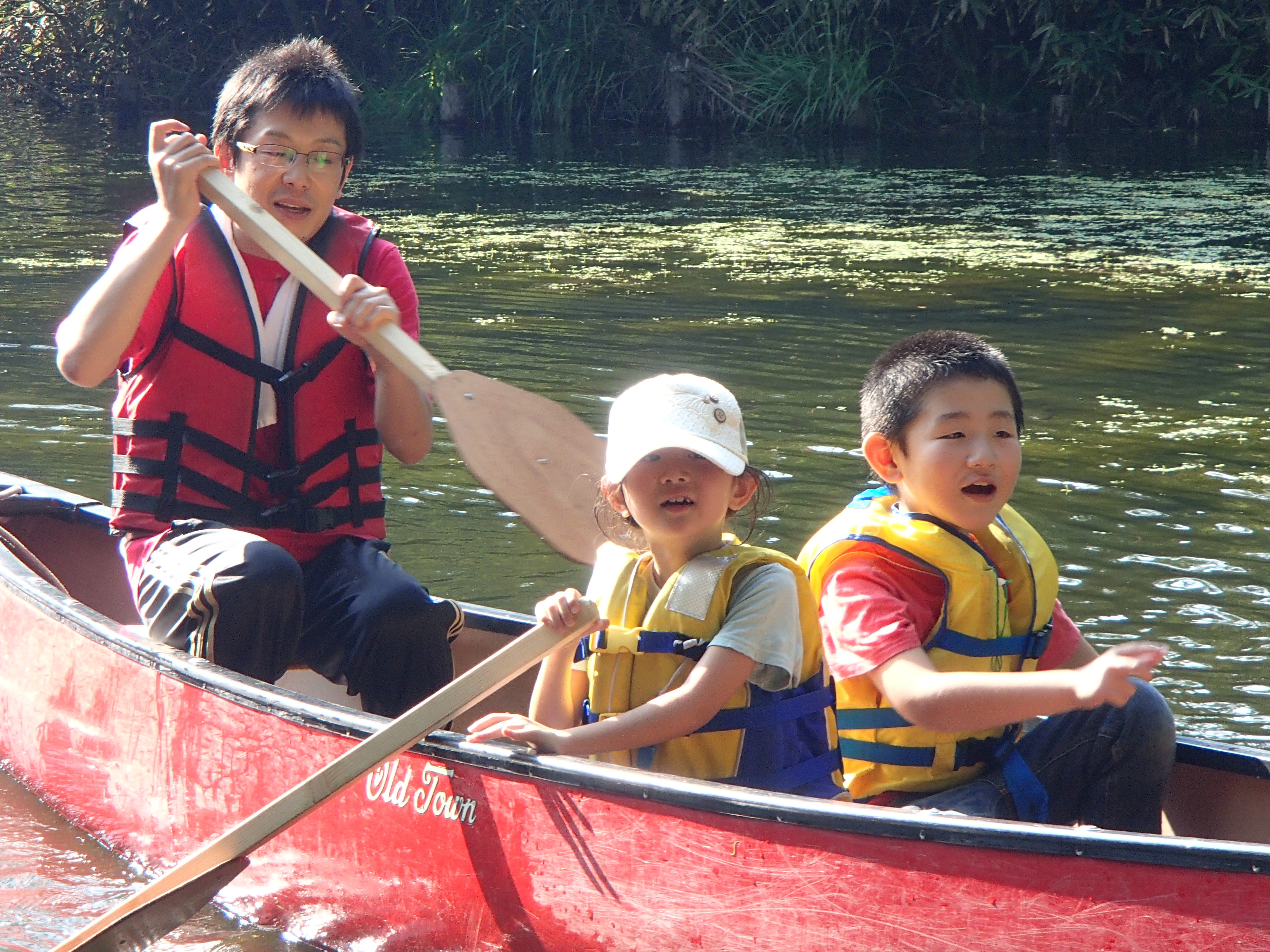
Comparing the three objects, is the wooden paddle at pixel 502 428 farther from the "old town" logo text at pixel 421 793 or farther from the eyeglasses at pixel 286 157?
the "old town" logo text at pixel 421 793

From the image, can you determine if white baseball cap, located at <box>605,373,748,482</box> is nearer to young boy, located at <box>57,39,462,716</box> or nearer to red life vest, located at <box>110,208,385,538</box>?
young boy, located at <box>57,39,462,716</box>

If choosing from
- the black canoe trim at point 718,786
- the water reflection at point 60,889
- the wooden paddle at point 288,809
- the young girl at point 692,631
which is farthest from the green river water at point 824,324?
the young girl at point 692,631

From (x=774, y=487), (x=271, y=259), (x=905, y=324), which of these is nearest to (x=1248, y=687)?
(x=774, y=487)

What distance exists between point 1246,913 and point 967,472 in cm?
59

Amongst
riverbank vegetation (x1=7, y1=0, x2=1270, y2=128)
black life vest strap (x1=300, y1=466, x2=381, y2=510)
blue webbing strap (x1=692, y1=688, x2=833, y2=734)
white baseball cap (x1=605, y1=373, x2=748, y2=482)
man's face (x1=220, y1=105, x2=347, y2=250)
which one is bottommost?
blue webbing strap (x1=692, y1=688, x2=833, y2=734)

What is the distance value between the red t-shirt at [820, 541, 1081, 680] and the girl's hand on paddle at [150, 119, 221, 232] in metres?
1.08

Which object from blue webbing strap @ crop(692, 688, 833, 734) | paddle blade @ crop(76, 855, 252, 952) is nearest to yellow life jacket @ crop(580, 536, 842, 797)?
blue webbing strap @ crop(692, 688, 833, 734)

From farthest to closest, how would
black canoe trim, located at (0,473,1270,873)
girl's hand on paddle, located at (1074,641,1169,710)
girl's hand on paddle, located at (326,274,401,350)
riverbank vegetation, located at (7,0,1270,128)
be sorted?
riverbank vegetation, located at (7,0,1270,128)
girl's hand on paddle, located at (326,274,401,350)
black canoe trim, located at (0,473,1270,873)
girl's hand on paddle, located at (1074,641,1169,710)

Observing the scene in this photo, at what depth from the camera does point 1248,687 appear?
313 centimetres

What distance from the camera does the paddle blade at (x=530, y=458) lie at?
2379 mm

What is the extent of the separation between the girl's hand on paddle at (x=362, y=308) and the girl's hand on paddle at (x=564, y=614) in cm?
52

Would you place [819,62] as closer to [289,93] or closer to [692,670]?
[289,93]

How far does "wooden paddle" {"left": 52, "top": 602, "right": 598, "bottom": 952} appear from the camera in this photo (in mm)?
1991

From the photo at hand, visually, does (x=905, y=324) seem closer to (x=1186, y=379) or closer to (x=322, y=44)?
(x=1186, y=379)
